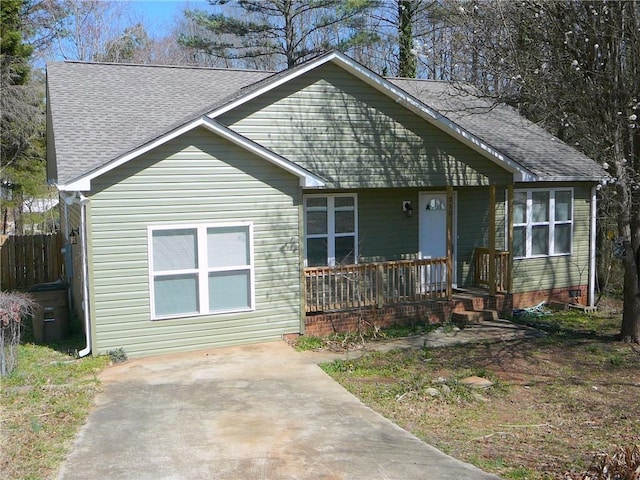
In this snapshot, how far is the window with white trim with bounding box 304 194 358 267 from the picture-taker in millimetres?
12562

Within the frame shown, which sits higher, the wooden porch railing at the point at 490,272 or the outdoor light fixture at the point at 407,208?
the outdoor light fixture at the point at 407,208

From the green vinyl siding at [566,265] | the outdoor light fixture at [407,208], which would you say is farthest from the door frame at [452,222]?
the green vinyl siding at [566,265]

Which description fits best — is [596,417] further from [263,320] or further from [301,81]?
[301,81]

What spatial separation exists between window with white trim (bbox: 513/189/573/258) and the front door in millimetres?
1770

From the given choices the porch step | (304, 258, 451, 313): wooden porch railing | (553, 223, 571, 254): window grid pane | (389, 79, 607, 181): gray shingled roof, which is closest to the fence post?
(304, 258, 451, 313): wooden porch railing

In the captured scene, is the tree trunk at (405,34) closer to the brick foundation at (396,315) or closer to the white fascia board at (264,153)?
the brick foundation at (396,315)

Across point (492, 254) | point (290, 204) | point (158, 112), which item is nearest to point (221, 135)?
point (290, 204)

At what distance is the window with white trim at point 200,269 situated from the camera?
9727mm

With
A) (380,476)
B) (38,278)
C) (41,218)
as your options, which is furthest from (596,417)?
(41,218)

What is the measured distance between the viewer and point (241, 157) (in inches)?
400

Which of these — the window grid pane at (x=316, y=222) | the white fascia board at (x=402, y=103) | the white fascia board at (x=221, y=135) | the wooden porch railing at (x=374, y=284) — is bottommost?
the wooden porch railing at (x=374, y=284)

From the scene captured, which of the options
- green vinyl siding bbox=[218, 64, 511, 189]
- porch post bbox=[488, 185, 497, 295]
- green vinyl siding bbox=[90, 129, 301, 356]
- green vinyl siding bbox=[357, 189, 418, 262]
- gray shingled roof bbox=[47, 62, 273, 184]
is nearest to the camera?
green vinyl siding bbox=[90, 129, 301, 356]

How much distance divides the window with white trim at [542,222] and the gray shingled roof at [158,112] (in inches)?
33.3

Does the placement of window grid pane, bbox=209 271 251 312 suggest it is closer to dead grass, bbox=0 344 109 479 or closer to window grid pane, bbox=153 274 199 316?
window grid pane, bbox=153 274 199 316
